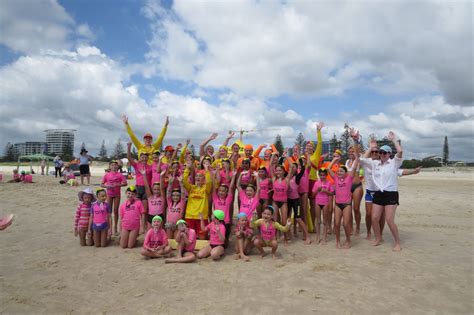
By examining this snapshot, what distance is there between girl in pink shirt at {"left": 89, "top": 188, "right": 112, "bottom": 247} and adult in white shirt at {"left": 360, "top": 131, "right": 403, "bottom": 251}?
560cm

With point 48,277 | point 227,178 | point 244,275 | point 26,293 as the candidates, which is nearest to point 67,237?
point 48,277

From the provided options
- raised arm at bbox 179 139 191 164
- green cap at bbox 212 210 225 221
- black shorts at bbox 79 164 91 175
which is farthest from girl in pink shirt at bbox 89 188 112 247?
black shorts at bbox 79 164 91 175

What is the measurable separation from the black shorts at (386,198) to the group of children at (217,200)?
0.54 meters

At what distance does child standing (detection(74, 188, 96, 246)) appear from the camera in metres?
6.33

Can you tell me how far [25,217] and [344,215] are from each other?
8913 millimetres

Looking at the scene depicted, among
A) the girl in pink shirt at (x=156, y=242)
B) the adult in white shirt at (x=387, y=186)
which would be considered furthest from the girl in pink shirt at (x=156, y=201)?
the adult in white shirt at (x=387, y=186)

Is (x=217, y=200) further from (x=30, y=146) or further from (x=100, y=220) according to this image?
(x=30, y=146)

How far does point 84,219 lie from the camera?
6391 mm

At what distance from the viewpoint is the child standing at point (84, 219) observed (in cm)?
633

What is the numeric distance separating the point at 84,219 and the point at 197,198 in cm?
242

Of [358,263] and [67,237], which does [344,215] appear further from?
[67,237]

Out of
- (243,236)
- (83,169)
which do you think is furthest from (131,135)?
(83,169)

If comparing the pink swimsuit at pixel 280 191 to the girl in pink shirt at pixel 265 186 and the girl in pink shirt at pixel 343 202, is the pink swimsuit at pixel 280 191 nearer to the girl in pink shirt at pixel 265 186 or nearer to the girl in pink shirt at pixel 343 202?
the girl in pink shirt at pixel 265 186

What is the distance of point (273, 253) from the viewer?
5.57 metres
